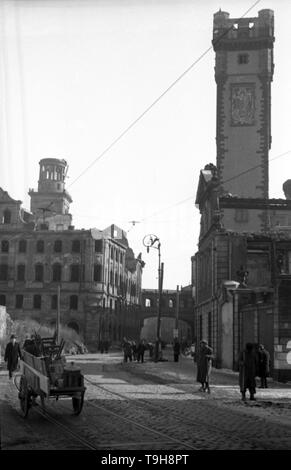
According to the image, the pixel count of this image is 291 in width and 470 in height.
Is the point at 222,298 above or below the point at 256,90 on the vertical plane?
below

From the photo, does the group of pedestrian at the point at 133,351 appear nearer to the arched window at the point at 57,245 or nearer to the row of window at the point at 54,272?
the row of window at the point at 54,272

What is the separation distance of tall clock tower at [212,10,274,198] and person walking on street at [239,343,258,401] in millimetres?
28192

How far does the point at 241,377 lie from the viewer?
18.3 meters

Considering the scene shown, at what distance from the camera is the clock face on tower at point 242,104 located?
47.6 meters

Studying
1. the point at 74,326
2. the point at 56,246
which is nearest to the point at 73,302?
the point at 74,326

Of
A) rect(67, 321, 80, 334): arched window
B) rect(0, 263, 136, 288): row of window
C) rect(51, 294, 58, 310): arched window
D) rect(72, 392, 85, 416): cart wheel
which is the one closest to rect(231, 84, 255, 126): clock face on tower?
rect(0, 263, 136, 288): row of window

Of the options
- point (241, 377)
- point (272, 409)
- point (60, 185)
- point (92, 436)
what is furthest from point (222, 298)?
point (60, 185)

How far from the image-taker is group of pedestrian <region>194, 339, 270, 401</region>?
58.6ft

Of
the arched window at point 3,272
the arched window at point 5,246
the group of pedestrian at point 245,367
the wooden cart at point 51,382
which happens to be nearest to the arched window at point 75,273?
the arched window at point 3,272

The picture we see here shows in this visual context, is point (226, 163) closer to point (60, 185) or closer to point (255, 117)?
point (255, 117)

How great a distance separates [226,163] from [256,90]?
609 cm

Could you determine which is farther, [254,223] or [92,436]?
[254,223]

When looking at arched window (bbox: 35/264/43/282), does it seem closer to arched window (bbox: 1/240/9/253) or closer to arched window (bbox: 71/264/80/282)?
arched window (bbox: 71/264/80/282)

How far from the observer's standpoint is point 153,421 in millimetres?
12961
